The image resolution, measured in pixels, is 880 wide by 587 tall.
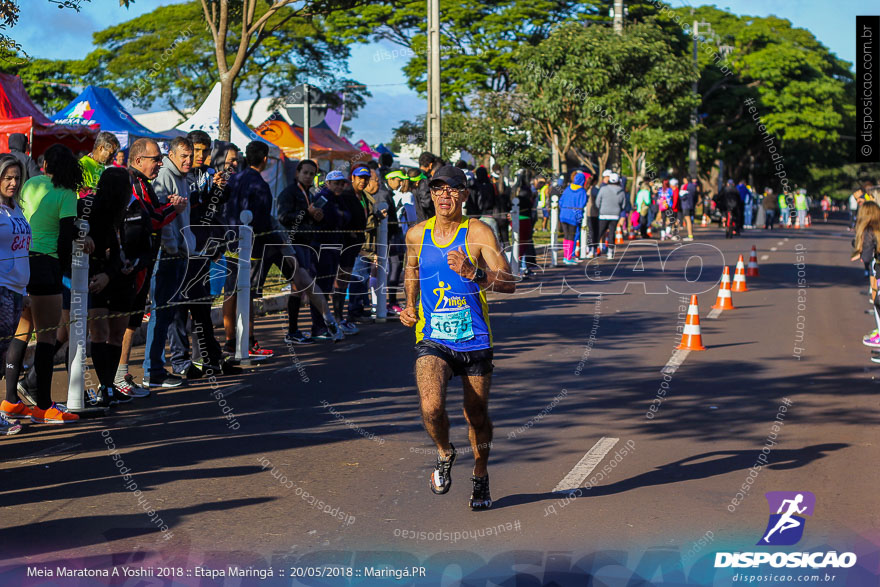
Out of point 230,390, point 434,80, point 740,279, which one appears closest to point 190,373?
point 230,390

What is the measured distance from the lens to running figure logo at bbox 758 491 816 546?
5477 mm

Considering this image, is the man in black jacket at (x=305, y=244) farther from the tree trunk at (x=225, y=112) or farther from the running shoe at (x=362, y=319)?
the tree trunk at (x=225, y=112)

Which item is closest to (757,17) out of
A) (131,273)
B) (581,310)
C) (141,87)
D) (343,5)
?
(141,87)

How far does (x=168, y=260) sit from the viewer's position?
9.75 metres

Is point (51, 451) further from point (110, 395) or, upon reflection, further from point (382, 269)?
point (382, 269)

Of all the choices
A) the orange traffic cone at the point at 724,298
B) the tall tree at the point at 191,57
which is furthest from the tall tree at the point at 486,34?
the orange traffic cone at the point at 724,298

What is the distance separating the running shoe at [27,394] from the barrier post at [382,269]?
6158 millimetres

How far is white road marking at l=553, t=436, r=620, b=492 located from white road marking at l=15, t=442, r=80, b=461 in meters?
3.35

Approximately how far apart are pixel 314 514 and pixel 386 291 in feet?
28.2

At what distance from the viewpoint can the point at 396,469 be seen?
691 cm

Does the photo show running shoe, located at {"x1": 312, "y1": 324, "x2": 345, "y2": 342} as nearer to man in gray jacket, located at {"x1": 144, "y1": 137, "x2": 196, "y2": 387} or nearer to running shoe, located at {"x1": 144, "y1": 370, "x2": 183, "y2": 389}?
man in gray jacket, located at {"x1": 144, "y1": 137, "x2": 196, "y2": 387}

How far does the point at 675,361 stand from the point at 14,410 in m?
6.54

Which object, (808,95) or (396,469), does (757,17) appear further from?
(396,469)

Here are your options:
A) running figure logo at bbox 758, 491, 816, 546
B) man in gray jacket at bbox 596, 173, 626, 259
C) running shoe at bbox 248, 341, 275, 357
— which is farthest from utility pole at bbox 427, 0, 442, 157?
running figure logo at bbox 758, 491, 816, 546
